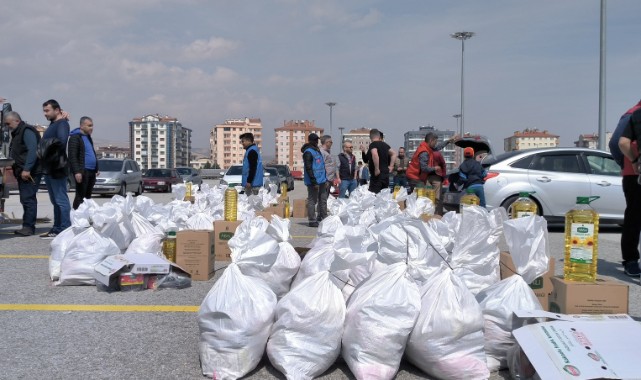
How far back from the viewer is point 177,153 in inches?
6806

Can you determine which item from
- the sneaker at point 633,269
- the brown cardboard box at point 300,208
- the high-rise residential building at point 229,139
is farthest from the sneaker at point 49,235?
the high-rise residential building at point 229,139

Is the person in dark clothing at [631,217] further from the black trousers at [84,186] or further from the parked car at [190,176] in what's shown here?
the parked car at [190,176]

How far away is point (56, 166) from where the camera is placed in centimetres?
808

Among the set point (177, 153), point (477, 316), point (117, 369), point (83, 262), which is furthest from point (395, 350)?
point (177, 153)

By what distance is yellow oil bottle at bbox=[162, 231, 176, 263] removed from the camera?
566cm

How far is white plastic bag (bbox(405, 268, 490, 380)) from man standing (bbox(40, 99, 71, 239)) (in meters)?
6.41

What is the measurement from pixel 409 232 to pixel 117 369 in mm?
1805

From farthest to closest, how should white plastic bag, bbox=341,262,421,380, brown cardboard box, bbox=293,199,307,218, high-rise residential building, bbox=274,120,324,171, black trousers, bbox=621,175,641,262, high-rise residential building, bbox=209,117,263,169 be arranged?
high-rise residential building, bbox=209,117,263,169
high-rise residential building, bbox=274,120,324,171
brown cardboard box, bbox=293,199,307,218
black trousers, bbox=621,175,641,262
white plastic bag, bbox=341,262,421,380

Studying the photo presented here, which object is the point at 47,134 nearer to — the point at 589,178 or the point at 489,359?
the point at 489,359

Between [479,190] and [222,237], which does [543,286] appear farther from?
[479,190]

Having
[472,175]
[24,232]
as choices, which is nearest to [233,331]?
[24,232]

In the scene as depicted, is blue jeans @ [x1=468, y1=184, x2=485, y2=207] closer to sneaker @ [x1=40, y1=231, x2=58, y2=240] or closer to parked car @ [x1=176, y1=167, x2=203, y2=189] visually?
sneaker @ [x1=40, y1=231, x2=58, y2=240]

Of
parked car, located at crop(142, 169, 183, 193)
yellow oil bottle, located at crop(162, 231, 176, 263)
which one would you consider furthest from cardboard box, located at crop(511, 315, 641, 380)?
parked car, located at crop(142, 169, 183, 193)

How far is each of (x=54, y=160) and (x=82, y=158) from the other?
1.21 ft
